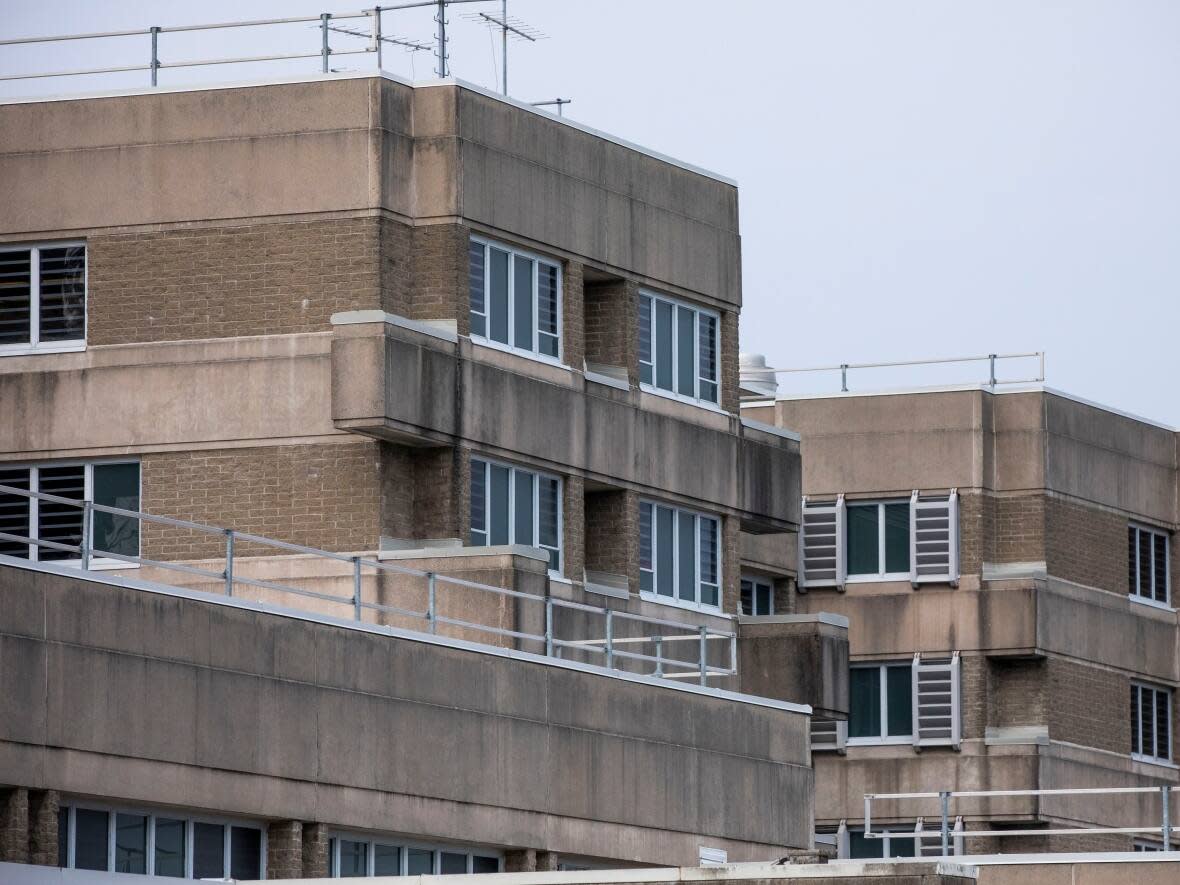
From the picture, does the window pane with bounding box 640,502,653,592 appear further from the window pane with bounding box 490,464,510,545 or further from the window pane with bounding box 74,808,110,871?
the window pane with bounding box 74,808,110,871

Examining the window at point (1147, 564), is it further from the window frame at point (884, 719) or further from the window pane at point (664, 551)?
the window pane at point (664, 551)

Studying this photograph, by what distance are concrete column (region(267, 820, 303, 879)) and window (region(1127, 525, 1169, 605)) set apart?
31.6 meters

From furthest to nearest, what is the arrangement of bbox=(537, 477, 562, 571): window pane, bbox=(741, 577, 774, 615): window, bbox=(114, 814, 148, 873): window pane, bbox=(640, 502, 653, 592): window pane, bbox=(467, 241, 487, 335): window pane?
bbox=(741, 577, 774, 615): window → bbox=(640, 502, 653, 592): window pane → bbox=(537, 477, 562, 571): window pane → bbox=(467, 241, 487, 335): window pane → bbox=(114, 814, 148, 873): window pane

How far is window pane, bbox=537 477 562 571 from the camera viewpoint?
151 feet

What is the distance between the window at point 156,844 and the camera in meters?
32.8

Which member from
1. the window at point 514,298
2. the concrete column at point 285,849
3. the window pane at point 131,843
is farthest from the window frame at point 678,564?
the window pane at point 131,843

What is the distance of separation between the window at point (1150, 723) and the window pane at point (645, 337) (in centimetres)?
1859

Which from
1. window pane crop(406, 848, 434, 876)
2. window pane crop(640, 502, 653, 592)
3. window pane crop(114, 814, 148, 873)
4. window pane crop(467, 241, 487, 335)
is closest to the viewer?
window pane crop(114, 814, 148, 873)

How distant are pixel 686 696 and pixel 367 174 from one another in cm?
895

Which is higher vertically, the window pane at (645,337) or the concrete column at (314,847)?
the window pane at (645,337)

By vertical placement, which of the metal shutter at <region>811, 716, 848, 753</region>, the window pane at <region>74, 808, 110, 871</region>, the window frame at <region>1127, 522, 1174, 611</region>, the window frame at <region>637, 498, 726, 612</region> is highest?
the window frame at <region>1127, 522, 1174, 611</region>

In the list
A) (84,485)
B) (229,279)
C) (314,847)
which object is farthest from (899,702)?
(314,847)

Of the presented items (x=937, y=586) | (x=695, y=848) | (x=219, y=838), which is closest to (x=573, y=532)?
(x=695, y=848)

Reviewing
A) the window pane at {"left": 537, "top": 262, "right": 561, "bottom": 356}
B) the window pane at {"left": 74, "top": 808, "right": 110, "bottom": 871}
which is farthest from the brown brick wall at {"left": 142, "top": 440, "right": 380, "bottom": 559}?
the window pane at {"left": 74, "top": 808, "right": 110, "bottom": 871}
